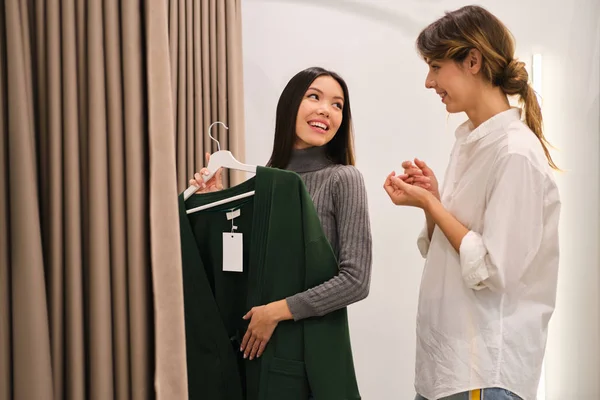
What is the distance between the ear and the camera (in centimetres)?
152

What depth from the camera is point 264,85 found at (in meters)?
2.90

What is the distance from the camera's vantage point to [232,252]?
5.29 feet

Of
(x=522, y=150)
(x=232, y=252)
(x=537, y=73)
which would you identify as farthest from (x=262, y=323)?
(x=537, y=73)

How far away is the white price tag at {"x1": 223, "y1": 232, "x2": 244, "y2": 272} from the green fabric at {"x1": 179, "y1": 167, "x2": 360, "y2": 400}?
0.11 ft

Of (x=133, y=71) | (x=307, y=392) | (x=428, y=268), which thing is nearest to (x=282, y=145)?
(x=428, y=268)

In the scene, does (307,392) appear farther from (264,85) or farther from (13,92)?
(264,85)

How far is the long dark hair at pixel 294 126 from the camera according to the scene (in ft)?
5.88

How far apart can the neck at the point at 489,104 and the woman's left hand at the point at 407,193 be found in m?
0.24

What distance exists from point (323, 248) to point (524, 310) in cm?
50

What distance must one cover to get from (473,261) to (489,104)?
0.42 meters

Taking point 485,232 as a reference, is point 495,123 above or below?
above

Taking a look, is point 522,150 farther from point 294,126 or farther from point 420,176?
point 294,126

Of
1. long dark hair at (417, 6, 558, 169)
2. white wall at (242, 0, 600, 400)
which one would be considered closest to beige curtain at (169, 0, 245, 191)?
white wall at (242, 0, 600, 400)

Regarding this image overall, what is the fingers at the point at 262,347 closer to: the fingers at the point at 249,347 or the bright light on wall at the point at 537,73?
the fingers at the point at 249,347
